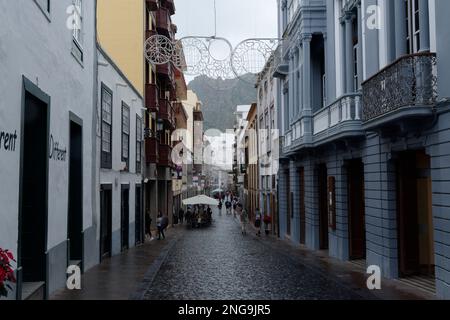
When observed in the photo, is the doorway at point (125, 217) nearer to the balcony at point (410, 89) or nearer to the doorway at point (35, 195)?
the doorway at point (35, 195)

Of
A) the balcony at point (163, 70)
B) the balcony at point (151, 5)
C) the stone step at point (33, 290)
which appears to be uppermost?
the balcony at point (151, 5)

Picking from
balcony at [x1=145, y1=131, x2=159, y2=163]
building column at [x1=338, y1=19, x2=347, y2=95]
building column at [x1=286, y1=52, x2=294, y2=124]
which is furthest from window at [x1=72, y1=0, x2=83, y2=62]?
balcony at [x1=145, y1=131, x2=159, y2=163]

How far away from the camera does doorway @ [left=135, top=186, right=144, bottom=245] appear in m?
24.1

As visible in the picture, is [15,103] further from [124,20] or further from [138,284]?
[124,20]

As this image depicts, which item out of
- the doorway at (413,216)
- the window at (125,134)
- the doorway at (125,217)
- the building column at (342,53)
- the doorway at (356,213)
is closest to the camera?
the doorway at (413,216)

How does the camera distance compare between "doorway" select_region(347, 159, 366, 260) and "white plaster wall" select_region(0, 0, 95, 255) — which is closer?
"white plaster wall" select_region(0, 0, 95, 255)

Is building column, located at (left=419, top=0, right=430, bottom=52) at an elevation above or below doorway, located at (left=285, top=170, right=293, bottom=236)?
above

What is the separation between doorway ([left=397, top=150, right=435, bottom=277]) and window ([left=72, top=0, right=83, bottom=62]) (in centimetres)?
851

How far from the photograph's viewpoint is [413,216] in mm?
13438

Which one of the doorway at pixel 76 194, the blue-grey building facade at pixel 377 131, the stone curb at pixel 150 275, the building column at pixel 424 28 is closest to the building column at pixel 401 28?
the blue-grey building facade at pixel 377 131

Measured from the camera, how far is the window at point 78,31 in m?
13.0

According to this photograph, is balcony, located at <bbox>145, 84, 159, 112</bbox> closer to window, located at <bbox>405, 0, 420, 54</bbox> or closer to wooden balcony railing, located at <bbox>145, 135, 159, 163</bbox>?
wooden balcony railing, located at <bbox>145, 135, 159, 163</bbox>

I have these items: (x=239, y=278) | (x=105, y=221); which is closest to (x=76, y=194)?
(x=105, y=221)

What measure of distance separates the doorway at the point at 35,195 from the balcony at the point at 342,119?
8583 mm
